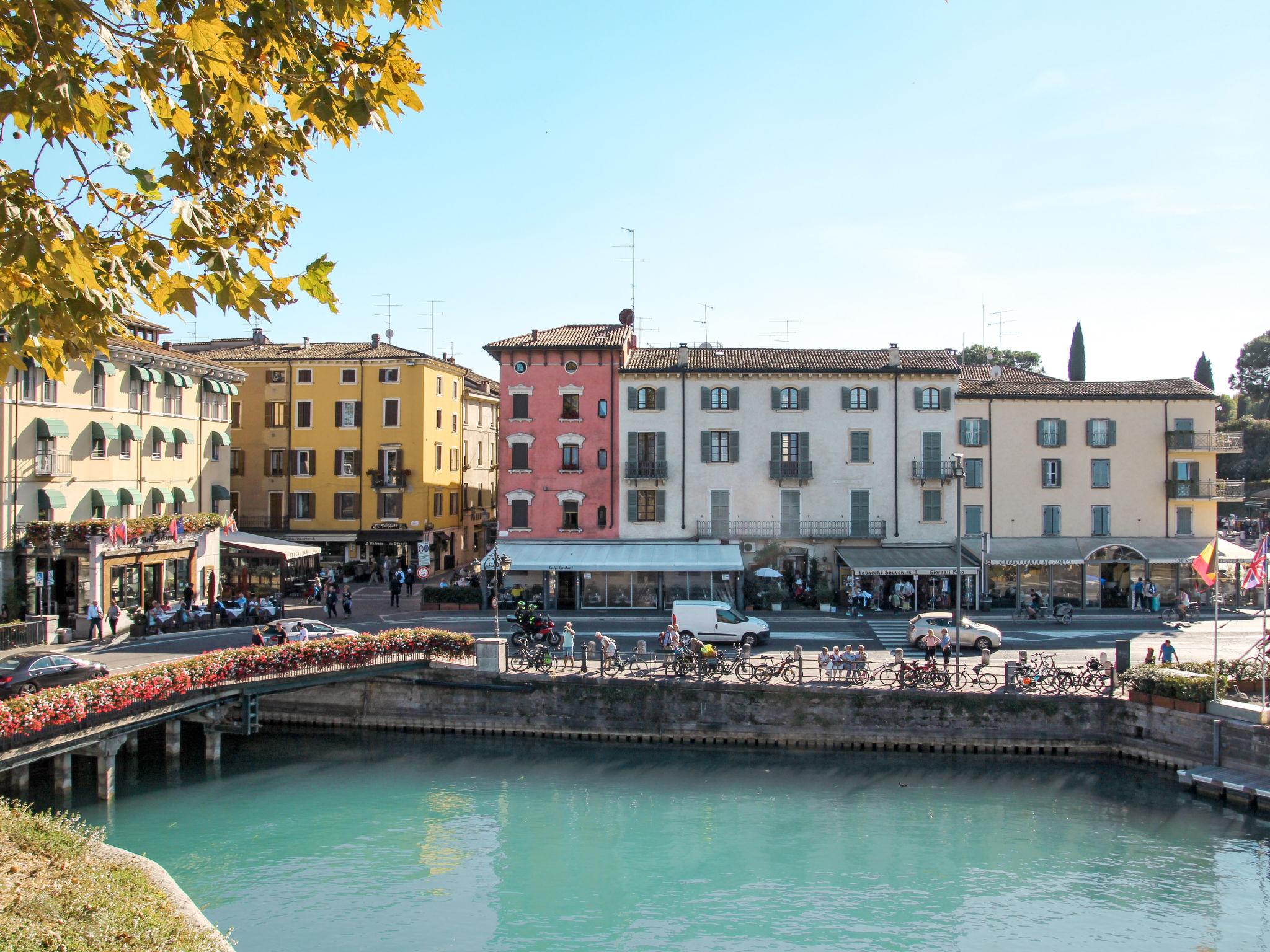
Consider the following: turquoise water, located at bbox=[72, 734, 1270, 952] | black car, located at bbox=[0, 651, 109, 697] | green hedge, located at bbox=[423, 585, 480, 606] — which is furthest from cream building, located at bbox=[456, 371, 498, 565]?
black car, located at bbox=[0, 651, 109, 697]

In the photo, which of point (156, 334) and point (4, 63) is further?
point (156, 334)

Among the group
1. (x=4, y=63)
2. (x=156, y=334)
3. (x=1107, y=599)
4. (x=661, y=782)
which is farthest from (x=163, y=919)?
(x=1107, y=599)

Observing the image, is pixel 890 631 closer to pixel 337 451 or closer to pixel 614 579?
pixel 614 579

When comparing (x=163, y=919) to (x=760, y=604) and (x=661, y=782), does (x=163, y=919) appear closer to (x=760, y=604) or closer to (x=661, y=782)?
(x=661, y=782)

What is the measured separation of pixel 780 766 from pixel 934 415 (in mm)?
21926

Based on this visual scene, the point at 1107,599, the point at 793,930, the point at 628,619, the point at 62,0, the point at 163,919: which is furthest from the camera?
the point at 1107,599

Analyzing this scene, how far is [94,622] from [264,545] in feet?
32.1

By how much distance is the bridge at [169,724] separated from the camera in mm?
21969

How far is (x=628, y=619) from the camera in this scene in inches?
1571

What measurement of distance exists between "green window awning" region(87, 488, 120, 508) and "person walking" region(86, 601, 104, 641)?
14.8 ft

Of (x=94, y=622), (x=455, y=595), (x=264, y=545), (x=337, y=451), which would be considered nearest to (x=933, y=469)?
(x=455, y=595)

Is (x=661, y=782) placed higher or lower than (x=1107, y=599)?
lower

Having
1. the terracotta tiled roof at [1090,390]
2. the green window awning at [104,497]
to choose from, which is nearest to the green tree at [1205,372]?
the terracotta tiled roof at [1090,390]

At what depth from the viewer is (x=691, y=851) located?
2188cm
